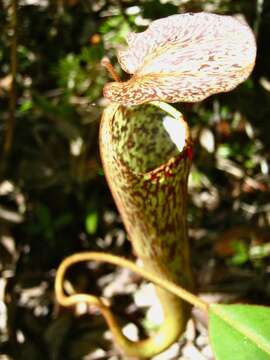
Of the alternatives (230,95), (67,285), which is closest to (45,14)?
(230,95)

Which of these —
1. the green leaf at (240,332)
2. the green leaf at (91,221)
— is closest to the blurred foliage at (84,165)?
the green leaf at (91,221)

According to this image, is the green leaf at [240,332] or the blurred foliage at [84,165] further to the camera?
the blurred foliage at [84,165]

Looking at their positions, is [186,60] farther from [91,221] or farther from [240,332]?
[91,221]

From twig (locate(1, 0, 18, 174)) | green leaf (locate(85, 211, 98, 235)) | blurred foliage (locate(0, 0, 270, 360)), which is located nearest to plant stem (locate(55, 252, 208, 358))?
blurred foliage (locate(0, 0, 270, 360))

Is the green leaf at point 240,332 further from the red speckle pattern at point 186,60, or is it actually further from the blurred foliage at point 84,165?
the blurred foliage at point 84,165

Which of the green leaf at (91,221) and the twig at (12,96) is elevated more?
the twig at (12,96)

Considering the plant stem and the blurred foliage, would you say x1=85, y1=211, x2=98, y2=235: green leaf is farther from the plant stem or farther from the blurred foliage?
the plant stem
